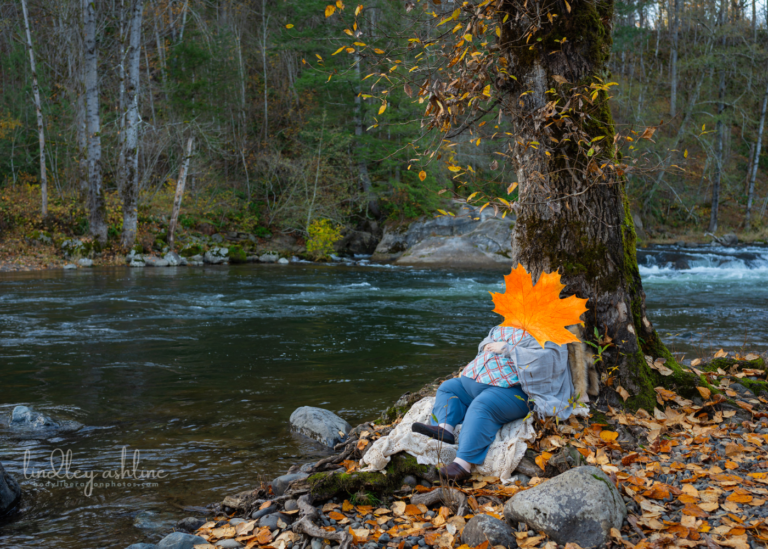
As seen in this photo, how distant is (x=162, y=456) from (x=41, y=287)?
11.9 m

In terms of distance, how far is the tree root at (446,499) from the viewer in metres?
3.10

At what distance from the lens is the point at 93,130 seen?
1938 cm

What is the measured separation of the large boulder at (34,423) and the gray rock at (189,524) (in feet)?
7.86

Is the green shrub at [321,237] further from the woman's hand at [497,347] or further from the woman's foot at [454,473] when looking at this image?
the woman's foot at [454,473]

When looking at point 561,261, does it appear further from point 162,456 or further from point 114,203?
point 114,203

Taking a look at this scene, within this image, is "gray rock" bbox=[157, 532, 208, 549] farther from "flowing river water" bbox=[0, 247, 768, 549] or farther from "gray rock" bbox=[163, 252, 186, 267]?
"gray rock" bbox=[163, 252, 186, 267]

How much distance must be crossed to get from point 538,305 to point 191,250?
21.4 metres

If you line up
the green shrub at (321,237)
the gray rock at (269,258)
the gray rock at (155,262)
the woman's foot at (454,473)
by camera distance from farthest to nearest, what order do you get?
the green shrub at (321,237) < the gray rock at (269,258) < the gray rock at (155,262) < the woman's foot at (454,473)

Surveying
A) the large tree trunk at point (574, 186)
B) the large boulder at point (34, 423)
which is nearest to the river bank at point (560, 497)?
the large tree trunk at point (574, 186)

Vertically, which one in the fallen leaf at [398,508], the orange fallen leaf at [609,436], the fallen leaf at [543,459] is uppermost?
the orange fallen leaf at [609,436]

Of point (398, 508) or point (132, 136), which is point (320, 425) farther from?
point (132, 136)

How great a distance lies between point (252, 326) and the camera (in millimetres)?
10312

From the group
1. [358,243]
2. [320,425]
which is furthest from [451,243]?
[320,425]

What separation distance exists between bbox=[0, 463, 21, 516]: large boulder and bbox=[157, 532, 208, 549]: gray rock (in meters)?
1.39
